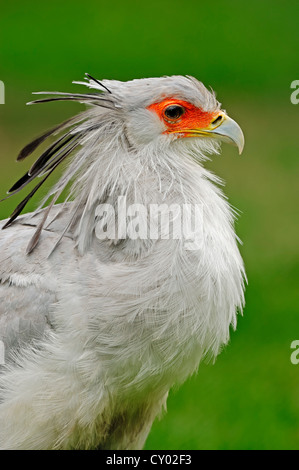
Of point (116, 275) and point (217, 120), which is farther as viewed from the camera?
point (217, 120)

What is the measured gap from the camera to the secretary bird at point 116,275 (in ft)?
9.15

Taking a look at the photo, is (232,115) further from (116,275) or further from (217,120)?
(116,275)

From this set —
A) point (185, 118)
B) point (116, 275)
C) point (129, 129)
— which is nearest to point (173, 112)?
point (185, 118)

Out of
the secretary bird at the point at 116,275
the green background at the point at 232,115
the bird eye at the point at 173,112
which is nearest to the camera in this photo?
the secretary bird at the point at 116,275

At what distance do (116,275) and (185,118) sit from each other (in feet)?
1.95

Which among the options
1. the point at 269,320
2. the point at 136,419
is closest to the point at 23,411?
the point at 136,419

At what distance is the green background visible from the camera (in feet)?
14.3

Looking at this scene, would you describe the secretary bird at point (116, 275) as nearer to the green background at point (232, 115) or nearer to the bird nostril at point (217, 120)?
the bird nostril at point (217, 120)

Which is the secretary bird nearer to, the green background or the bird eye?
the bird eye

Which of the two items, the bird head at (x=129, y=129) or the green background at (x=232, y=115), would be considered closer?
the bird head at (x=129, y=129)

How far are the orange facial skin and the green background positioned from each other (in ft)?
5.49

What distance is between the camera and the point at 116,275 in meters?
2.80

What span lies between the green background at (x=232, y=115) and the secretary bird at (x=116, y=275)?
1.27 meters

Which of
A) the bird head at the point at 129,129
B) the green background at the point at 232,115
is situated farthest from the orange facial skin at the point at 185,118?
the green background at the point at 232,115
